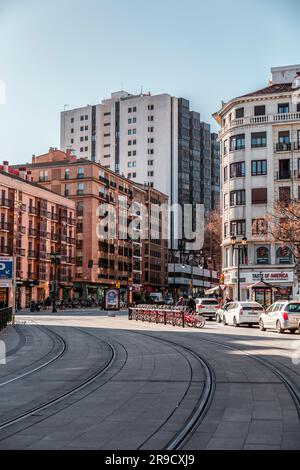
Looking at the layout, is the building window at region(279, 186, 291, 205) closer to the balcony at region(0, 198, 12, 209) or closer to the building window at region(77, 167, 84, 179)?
the balcony at region(0, 198, 12, 209)

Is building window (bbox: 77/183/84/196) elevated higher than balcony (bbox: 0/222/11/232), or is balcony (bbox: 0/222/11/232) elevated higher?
building window (bbox: 77/183/84/196)

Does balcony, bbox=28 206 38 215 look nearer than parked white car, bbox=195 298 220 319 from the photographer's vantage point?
No

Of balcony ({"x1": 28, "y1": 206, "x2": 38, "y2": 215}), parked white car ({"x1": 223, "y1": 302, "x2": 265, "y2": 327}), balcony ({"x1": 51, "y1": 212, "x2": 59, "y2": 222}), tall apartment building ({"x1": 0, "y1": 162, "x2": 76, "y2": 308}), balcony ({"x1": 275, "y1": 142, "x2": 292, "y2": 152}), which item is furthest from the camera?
balcony ({"x1": 51, "y1": 212, "x2": 59, "y2": 222})

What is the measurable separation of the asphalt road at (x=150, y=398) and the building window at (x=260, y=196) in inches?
1618

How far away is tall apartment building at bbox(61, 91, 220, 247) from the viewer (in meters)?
132

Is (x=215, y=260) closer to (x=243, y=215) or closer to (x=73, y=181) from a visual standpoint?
(x=73, y=181)

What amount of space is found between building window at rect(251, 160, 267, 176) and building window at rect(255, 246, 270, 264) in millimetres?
6991

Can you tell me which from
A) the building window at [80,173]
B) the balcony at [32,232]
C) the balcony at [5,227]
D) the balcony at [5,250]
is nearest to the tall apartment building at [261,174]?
the balcony at [5,227]

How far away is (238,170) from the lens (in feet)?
207

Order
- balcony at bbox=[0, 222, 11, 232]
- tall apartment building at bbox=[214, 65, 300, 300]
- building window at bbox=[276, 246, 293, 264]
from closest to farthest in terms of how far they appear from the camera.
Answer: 1. building window at bbox=[276, 246, 293, 264]
2. tall apartment building at bbox=[214, 65, 300, 300]
3. balcony at bbox=[0, 222, 11, 232]

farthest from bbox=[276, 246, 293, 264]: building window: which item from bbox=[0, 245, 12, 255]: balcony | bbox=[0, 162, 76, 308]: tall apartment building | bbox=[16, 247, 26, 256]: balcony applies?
bbox=[16, 247, 26, 256]: balcony

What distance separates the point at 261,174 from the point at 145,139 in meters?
72.6

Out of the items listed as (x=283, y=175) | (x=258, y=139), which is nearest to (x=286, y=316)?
(x=283, y=175)
